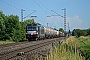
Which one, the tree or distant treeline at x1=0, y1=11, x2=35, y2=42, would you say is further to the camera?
distant treeline at x1=0, y1=11, x2=35, y2=42

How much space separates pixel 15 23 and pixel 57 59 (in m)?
45.3

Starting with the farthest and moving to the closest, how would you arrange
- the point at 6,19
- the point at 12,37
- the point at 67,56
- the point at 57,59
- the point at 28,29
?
1. the point at 6,19
2. the point at 12,37
3. the point at 28,29
4. the point at 67,56
5. the point at 57,59

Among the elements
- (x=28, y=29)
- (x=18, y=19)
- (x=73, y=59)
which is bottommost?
(x=73, y=59)

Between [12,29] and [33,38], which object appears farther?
[12,29]

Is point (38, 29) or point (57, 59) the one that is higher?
point (38, 29)

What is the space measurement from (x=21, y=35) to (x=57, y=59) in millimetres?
45610

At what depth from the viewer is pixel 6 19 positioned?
181ft

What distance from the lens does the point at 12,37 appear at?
50594 millimetres

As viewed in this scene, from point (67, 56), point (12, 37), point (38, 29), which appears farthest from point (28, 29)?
point (67, 56)

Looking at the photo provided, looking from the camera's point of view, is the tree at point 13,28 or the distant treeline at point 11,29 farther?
the distant treeline at point 11,29

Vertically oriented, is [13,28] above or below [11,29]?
above

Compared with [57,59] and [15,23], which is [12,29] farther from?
[57,59]

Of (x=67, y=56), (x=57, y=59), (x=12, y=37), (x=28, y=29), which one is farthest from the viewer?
(x=12, y=37)

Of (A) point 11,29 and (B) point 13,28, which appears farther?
(A) point 11,29
